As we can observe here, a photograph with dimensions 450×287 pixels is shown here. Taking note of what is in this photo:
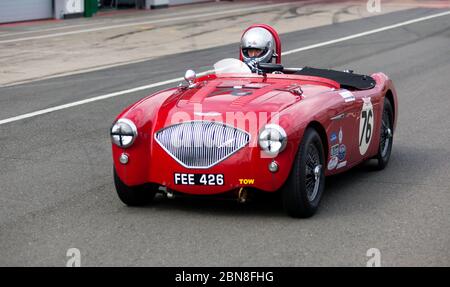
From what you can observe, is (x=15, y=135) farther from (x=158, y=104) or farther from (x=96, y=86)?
(x=96, y=86)

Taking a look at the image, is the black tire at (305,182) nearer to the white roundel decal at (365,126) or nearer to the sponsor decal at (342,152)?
the sponsor decal at (342,152)

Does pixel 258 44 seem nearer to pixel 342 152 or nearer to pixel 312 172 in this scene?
pixel 342 152

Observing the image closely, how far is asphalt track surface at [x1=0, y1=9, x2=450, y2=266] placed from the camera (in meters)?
6.61

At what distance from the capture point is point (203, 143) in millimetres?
7461

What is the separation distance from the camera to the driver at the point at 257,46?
373 inches

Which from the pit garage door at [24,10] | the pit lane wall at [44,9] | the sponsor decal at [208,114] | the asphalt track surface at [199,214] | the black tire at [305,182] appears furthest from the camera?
the pit lane wall at [44,9]

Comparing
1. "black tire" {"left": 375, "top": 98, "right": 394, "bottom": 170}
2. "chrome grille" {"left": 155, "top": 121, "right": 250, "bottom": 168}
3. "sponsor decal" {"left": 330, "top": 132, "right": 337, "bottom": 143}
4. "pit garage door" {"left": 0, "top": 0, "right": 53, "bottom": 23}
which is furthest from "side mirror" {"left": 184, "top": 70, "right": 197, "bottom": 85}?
"pit garage door" {"left": 0, "top": 0, "right": 53, "bottom": 23}

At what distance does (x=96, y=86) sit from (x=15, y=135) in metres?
4.83

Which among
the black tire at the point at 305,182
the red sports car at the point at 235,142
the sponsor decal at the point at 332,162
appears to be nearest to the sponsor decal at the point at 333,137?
the red sports car at the point at 235,142

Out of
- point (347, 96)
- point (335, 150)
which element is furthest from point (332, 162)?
point (347, 96)

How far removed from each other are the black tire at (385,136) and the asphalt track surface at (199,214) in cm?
12

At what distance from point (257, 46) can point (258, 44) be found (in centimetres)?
2
